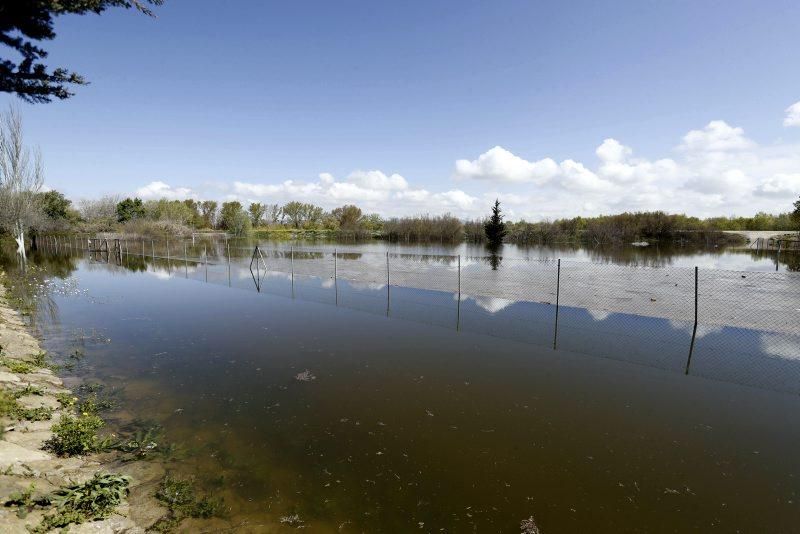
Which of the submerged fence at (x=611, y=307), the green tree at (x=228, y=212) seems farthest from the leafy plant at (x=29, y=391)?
the green tree at (x=228, y=212)

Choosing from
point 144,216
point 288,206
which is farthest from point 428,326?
point 288,206

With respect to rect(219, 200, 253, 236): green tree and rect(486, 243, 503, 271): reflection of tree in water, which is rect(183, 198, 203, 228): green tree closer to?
rect(219, 200, 253, 236): green tree

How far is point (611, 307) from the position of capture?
1166cm

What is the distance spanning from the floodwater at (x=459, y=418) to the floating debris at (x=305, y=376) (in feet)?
0.14

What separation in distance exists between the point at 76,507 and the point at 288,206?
119 meters

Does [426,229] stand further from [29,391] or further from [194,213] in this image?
[194,213]

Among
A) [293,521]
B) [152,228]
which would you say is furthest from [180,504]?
[152,228]

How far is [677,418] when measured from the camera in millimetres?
5074

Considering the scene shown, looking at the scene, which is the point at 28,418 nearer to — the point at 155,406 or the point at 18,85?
the point at 155,406

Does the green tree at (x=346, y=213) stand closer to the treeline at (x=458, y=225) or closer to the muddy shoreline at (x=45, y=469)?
the treeline at (x=458, y=225)

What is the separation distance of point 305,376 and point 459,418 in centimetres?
280

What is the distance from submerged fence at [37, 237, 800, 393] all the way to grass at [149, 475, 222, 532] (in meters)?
6.66

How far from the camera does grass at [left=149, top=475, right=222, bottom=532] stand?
10.7ft

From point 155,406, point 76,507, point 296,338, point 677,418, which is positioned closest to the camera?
point 76,507
